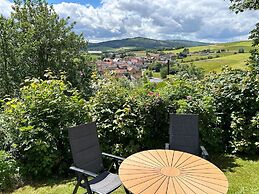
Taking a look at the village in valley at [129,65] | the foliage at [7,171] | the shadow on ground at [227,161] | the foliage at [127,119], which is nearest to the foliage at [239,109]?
the shadow on ground at [227,161]

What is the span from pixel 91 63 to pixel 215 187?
16.7 meters

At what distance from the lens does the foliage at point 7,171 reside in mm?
4102

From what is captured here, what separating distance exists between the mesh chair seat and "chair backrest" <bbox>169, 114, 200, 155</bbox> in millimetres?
1249

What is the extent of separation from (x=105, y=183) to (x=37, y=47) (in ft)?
46.1

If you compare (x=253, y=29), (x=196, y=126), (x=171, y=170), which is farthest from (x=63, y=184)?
(x=253, y=29)

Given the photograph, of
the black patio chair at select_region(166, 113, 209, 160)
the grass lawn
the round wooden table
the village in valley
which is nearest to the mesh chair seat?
the round wooden table

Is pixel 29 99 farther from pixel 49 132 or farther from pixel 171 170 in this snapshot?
pixel 171 170

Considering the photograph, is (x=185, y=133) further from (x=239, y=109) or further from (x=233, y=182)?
(x=239, y=109)

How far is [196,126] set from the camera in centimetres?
402

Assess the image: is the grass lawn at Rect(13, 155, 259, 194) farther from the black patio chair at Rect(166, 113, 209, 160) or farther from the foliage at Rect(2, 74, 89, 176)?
the black patio chair at Rect(166, 113, 209, 160)

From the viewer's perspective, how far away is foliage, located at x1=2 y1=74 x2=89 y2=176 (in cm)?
441

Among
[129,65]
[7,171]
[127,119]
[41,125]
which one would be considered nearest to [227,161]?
[127,119]

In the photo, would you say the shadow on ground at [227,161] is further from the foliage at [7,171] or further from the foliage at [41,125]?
the foliage at [7,171]

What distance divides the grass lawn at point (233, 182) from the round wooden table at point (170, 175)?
1.12 meters
